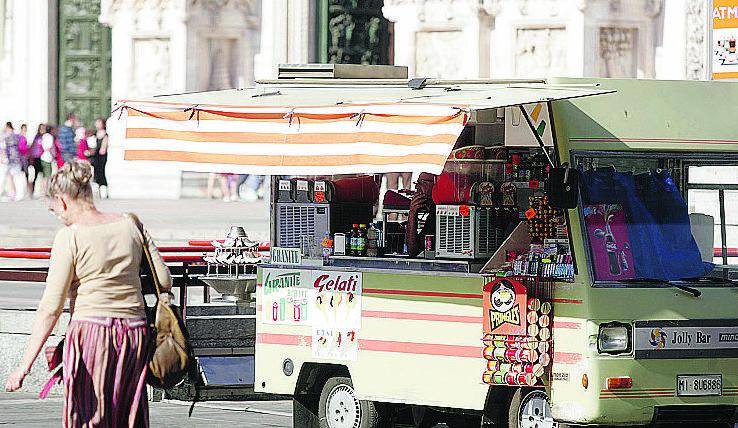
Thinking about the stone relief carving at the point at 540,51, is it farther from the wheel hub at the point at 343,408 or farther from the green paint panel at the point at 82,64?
the wheel hub at the point at 343,408

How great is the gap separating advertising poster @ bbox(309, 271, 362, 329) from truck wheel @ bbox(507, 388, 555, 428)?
3.58ft

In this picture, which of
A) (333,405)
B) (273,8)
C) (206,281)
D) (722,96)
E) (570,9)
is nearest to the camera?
(722,96)

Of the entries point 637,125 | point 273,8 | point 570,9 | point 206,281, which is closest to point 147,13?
point 273,8

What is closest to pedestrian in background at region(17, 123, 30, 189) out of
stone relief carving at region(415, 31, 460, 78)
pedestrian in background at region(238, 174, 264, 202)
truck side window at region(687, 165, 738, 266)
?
pedestrian in background at region(238, 174, 264, 202)

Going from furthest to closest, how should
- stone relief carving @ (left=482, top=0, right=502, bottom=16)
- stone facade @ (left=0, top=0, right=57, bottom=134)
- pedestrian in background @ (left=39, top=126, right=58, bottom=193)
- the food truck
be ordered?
stone facade @ (left=0, top=0, right=57, bottom=134) < pedestrian in background @ (left=39, top=126, right=58, bottom=193) < stone relief carving @ (left=482, top=0, right=502, bottom=16) < the food truck

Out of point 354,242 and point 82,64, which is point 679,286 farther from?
point 82,64

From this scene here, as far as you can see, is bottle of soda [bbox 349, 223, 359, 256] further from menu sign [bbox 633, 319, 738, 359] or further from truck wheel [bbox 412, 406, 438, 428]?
menu sign [bbox 633, 319, 738, 359]

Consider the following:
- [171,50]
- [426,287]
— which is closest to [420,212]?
[426,287]

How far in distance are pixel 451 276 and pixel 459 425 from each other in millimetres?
1255

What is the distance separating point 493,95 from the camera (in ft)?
33.0

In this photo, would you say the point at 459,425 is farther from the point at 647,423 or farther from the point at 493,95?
the point at 493,95

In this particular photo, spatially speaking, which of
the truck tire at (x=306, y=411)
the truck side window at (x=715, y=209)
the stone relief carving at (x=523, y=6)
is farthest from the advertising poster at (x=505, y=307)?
the stone relief carving at (x=523, y=6)

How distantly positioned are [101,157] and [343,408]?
2464 cm

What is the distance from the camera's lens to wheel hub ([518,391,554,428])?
10164 mm
